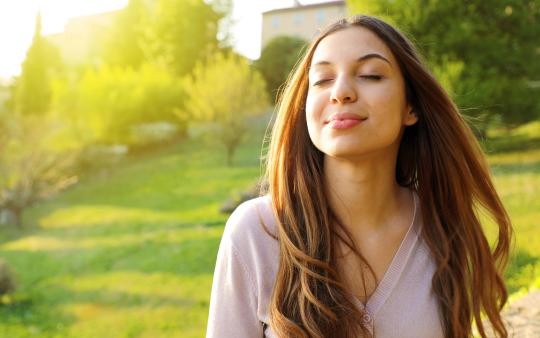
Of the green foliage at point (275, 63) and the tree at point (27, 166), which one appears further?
the green foliage at point (275, 63)

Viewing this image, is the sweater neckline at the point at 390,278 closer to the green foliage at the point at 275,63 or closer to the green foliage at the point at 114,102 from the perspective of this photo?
the green foliage at the point at 114,102

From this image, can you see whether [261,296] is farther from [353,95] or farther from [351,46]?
[351,46]

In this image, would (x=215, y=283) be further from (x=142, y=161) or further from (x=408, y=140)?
(x=142, y=161)

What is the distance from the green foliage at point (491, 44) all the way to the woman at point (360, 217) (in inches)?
294

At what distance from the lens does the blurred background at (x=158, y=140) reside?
20.1 feet

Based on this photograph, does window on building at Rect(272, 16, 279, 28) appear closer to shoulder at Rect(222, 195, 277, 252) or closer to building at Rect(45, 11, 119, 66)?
building at Rect(45, 11, 119, 66)

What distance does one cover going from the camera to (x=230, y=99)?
9188mm

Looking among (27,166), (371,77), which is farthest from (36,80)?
(371,77)

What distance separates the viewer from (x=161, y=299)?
5926mm

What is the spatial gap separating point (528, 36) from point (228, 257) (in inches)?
369

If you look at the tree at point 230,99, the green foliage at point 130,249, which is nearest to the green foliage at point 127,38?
the green foliage at point 130,249

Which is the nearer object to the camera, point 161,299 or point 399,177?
point 399,177

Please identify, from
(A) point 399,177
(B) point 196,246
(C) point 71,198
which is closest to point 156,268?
(B) point 196,246

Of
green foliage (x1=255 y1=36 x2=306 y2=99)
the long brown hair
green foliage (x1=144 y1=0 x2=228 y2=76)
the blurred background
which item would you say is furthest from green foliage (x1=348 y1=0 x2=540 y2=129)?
the long brown hair
